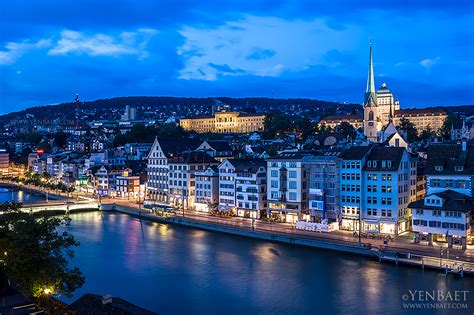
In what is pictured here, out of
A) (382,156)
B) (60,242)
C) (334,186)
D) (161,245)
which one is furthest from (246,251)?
(60,242)

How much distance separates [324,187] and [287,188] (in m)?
3.78

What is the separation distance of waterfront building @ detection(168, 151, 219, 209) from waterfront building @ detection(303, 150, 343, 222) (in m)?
16.9

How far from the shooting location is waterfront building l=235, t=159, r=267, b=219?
4872cm

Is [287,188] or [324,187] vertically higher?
[324,187]

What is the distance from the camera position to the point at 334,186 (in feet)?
141

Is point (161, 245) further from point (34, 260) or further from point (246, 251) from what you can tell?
point (34, 260)

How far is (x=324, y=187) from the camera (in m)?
43.3

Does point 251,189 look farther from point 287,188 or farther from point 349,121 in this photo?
point 349,121

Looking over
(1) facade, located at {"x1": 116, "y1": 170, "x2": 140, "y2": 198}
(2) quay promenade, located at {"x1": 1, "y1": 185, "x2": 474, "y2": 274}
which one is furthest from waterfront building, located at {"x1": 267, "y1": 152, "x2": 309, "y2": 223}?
(1) facade, located at {"x1": 116, "y1": 170, "x2": 140, "y2": 198}

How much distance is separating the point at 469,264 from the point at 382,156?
42.0 feet

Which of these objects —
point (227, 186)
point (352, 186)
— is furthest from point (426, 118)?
point (352, 186)

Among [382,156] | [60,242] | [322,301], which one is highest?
[382,156]

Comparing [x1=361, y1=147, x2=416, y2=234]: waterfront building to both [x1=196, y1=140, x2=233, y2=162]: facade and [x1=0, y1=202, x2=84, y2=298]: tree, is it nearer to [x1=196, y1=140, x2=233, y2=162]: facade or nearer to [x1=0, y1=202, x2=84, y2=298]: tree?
[x1=0, y1=202, x2=84, y2=298]: tree

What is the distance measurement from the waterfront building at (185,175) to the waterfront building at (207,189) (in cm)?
179
